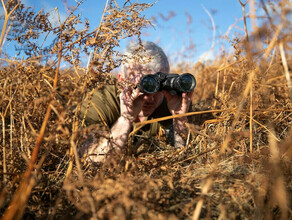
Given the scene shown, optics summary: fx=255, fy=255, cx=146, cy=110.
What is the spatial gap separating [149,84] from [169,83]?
0.25m

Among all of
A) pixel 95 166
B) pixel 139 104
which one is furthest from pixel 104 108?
pixel 95 166

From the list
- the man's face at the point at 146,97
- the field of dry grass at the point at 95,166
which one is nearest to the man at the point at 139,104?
the man's face at the point at 146,97

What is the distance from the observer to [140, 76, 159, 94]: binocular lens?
54.3 inches

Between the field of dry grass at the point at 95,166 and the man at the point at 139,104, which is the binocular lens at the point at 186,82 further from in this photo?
the field of dry grass at the point at 95,166

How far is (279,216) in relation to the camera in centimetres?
71

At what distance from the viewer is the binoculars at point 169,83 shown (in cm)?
139

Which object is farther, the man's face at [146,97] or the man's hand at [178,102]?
the man's hand at [178,102]

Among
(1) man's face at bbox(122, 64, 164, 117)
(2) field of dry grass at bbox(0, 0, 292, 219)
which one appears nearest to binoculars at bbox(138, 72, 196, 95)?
(1) man's face at bbox(122, 64, 164, 117)

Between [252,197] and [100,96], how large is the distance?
140 centimetres

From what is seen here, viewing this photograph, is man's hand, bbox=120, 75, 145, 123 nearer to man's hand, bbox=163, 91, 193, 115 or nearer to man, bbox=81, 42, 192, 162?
man, bbox=81, 42, 192, 162

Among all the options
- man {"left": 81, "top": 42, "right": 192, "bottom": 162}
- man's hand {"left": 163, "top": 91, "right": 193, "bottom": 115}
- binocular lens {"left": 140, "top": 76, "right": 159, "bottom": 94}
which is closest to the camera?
binocular lens {"left": 140, "top": 76, "right": 159, "bottom": 94}

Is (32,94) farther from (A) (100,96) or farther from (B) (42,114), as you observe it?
(A) (100,96)

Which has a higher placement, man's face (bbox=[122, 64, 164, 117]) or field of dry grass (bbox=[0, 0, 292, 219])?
man's face (bbox=[122, 64, 164, 117])

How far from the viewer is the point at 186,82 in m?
1.57
